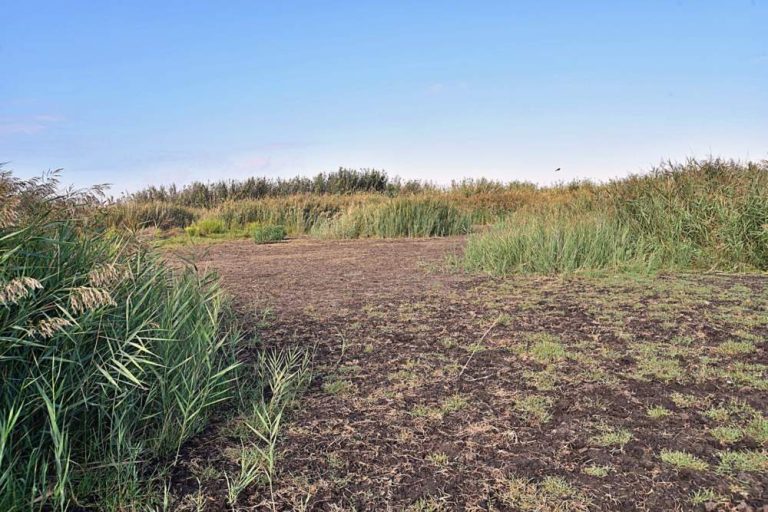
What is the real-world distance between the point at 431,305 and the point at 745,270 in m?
4.63

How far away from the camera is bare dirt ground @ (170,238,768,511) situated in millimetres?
2332

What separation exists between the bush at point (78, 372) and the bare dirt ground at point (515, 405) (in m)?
0.23

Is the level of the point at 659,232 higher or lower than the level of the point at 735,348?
higher

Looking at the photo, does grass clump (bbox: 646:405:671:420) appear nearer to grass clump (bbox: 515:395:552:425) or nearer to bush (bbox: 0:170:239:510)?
grass clump (bbox: 515:395:552:425)

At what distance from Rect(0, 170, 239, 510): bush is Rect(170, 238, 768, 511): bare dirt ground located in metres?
0.23

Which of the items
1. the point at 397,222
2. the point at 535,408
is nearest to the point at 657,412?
the point at 535,408

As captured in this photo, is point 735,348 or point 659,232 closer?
point 735,348

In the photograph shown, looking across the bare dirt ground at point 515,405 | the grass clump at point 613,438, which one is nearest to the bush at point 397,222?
the bare dirt ground at point 515,405

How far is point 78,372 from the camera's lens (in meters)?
2.53

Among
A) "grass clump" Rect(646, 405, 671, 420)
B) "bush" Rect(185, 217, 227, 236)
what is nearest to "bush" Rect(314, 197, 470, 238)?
"bush" Rect(185, 217, 227, 236)

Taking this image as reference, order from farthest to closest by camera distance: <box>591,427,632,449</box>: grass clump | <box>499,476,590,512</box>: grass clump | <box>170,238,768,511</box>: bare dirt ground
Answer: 1. <box>591,427,632,449</box>: grass clump
2. <box>170,238,768,511</box>: bare dirt ground
3. <box>499,476,590,512</box>: grass clump

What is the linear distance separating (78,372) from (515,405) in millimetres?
1987

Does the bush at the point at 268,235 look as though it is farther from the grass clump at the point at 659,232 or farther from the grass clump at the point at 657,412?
the grass clump at the point at 657,412

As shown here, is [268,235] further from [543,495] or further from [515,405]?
[543,495]
